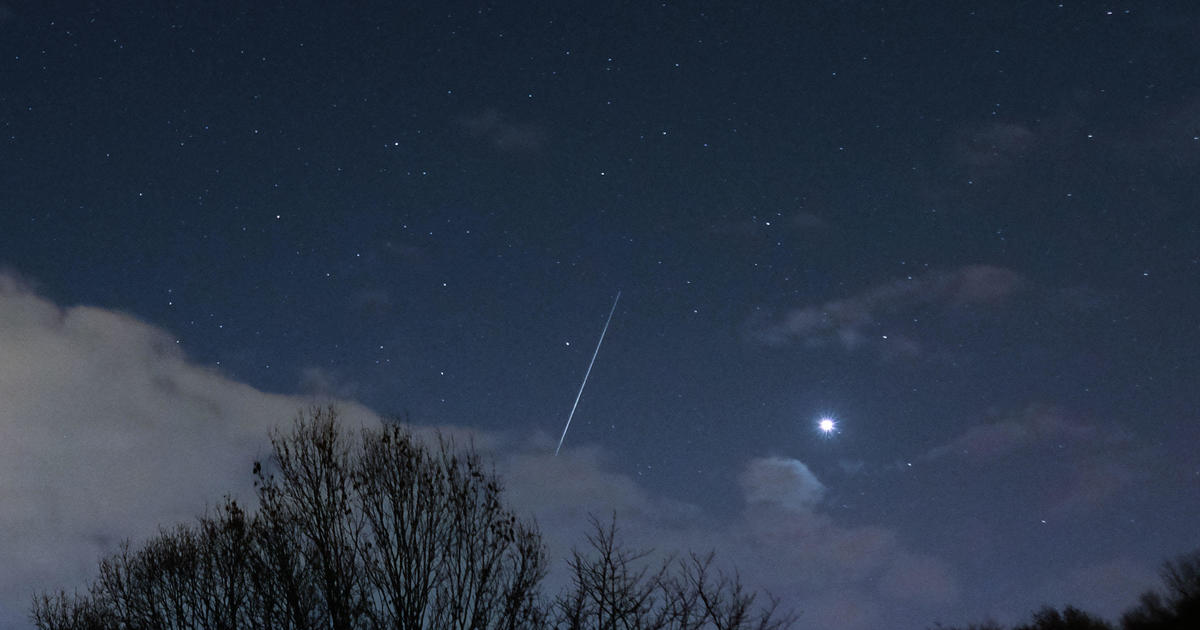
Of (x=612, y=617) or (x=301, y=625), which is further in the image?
(x=612, y=617)

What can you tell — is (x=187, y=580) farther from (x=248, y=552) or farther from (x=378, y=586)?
(x=378, y=586)

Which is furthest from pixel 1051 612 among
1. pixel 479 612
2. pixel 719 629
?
pixel 479 612

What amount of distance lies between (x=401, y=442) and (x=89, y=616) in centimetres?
1978

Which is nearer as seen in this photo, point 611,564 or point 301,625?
point 301,625

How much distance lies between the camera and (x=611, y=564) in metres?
18.0

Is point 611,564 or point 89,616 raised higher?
point 89,616

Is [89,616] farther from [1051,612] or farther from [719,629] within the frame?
[1051,612]

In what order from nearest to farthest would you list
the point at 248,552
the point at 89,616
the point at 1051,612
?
the point at 248,552, the point at 89,616, the point at 1051,612

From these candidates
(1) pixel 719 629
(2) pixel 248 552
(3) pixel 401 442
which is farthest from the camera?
(1) pixel 719 629

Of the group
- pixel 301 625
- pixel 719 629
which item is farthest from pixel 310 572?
pixel 719 629

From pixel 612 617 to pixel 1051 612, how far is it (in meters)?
56.8

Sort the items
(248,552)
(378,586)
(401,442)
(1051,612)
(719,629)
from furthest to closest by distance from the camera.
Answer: (1051,612)
(719,629)
(248,552)
(401,442)
(378,586)

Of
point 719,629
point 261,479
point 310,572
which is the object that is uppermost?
point 261,479

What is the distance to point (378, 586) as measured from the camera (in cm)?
1413
